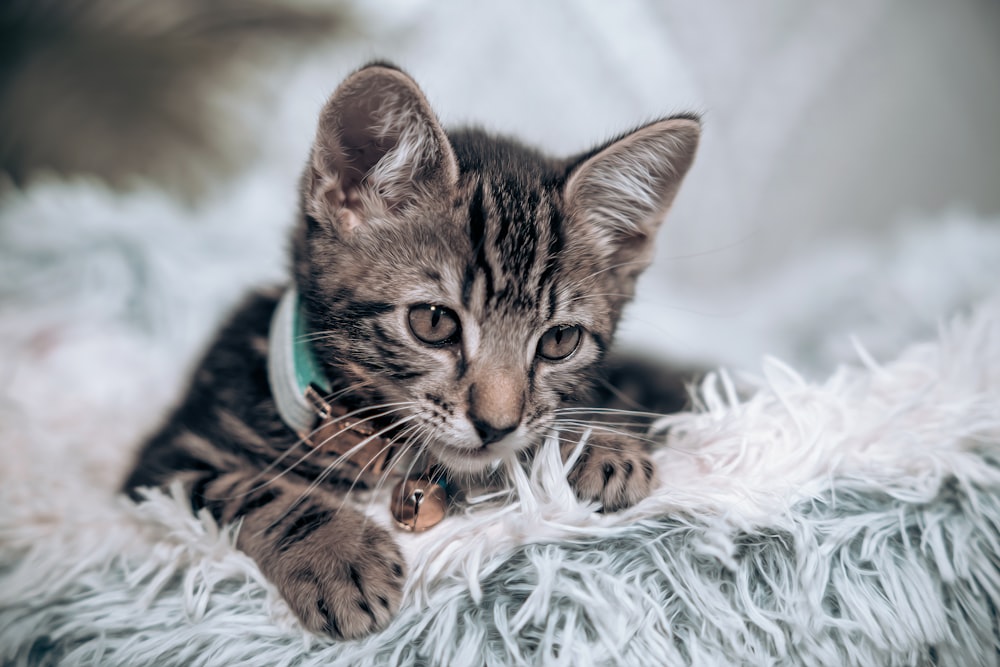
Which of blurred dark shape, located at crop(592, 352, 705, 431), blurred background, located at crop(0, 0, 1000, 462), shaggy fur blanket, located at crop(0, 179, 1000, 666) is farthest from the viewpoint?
blurred background, located at crop(0, 0, 1000, 462)

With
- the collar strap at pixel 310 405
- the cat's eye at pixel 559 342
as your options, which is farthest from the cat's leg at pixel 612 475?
the collar strap at pixel 310 405

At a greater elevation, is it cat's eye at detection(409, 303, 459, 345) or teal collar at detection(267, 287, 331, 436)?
cat's eye at detection(409, 303, 459, 345)

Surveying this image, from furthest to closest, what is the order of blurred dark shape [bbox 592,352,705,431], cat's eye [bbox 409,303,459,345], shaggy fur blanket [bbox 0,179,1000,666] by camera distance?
blurred dark shape [bbox 592,352,705,431], cat's eye [bbox 409,303,459,345], shaggy fur blanket [bbox 0,179,1000,666]

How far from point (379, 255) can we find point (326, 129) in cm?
15

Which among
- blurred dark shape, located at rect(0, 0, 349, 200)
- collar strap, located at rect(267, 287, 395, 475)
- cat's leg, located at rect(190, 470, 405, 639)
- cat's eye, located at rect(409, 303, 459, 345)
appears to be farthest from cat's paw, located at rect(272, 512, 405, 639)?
blurred dark shape, located at rect(0, 0, 349, 200)

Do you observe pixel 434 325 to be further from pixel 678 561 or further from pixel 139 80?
pixel 139 80

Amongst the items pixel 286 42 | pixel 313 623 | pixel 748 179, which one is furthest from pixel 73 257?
pixel 748 179

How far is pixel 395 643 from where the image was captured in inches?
23.1

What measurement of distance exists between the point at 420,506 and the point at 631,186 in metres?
0.46

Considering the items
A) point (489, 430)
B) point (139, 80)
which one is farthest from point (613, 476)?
point (139, 80)

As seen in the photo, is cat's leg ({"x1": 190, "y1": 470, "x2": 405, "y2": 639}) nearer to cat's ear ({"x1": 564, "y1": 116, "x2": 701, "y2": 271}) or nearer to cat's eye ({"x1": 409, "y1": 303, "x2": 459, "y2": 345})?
cat's eye ({"x1": 409, "y1": 303, "x2": 459, "y2": 345})

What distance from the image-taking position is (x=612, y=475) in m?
0.66

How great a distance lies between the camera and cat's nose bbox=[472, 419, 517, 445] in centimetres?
64

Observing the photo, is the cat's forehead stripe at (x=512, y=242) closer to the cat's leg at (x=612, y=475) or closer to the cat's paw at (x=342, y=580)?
the cat's leg at (x=612, y=475)
